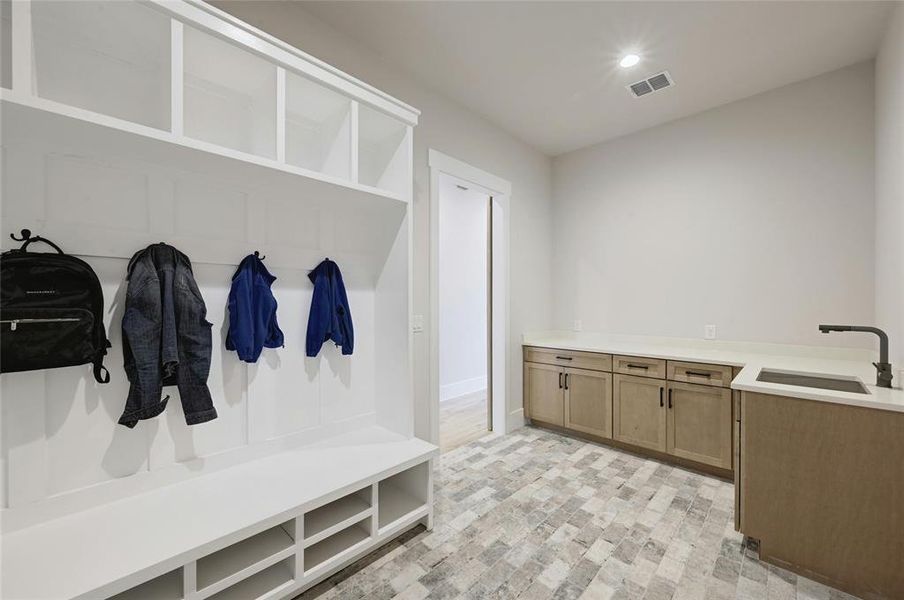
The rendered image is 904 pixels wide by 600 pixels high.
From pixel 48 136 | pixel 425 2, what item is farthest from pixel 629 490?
pixel 48 136

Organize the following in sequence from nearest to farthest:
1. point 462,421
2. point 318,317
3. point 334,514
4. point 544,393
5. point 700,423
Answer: point 334,514, point 318,317, point 700,423, point 544,393, point 462,421

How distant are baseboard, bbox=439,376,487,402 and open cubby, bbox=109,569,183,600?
11.6ft

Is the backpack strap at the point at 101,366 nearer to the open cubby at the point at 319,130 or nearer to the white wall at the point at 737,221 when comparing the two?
the open cubby at the point at 319,130

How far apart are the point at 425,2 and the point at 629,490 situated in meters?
3.22

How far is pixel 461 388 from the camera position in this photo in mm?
5172

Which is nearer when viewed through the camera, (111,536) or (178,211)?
(111,536)

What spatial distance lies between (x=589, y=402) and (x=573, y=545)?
1.51 metres

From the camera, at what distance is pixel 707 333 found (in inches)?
126

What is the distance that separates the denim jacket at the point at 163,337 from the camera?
4.88ft

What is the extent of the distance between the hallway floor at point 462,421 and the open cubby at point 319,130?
2355 mm

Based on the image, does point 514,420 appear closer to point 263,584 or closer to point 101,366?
point 263,584

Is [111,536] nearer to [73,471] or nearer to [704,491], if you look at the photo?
[73,471]

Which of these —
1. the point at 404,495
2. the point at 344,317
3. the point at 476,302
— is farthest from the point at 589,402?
the point at 476,302

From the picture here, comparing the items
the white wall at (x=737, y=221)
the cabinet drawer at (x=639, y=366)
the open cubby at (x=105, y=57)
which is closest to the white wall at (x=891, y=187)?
the white wall at (x=737, y=221)
